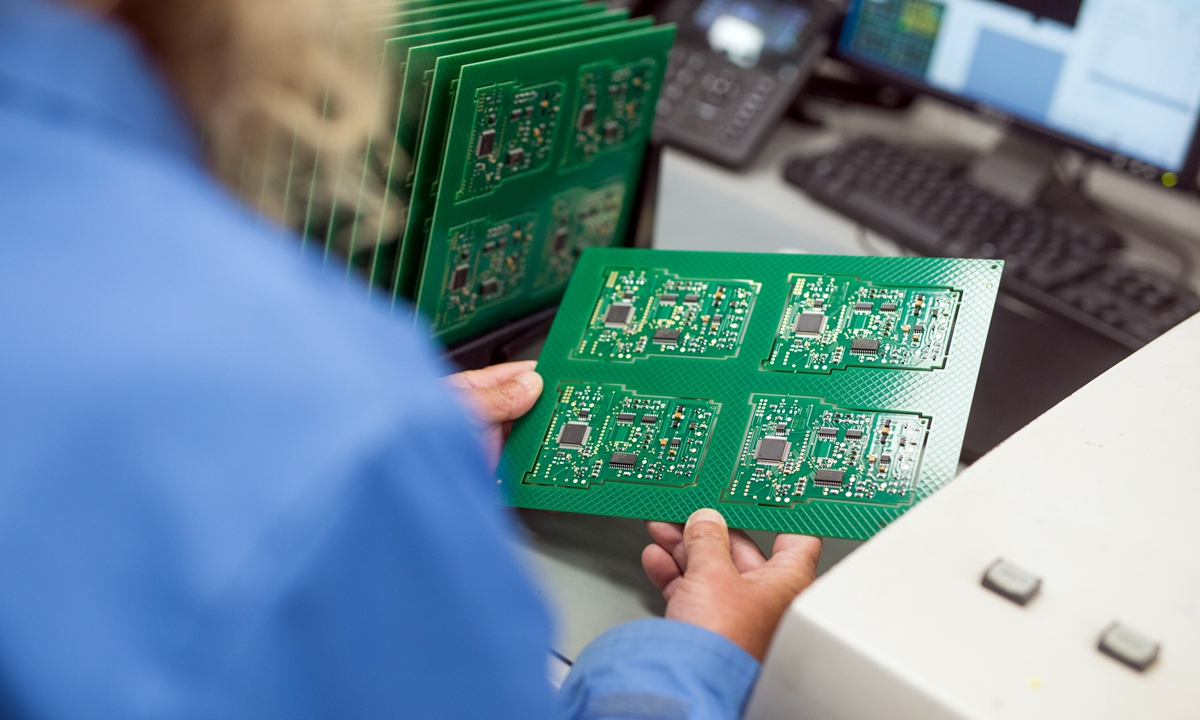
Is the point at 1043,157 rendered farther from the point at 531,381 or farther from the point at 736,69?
the point at 531,381

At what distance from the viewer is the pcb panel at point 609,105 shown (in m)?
1.02

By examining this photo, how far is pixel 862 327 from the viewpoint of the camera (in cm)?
85

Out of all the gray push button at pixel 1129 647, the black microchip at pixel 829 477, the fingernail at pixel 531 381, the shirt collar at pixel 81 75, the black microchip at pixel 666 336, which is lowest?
the fingernail at pixel 531 381

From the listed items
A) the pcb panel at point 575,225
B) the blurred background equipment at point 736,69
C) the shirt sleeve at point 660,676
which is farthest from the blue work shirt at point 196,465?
the blurred background equipment at point 736,69

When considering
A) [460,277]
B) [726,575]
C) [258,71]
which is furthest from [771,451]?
[258,71]

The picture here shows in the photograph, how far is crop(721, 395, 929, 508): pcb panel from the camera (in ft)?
2.50

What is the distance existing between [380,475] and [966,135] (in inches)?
66.1

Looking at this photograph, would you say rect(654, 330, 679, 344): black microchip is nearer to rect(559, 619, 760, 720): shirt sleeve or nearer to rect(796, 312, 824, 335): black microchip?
rect(796, 312, 824, 335): black microchip

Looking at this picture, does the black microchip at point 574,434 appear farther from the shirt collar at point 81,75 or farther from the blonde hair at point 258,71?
the shirt collar at point 81,75

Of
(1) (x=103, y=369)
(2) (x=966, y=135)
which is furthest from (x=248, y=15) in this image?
(2) (x=966, y=135)

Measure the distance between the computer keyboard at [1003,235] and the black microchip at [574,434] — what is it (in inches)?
28.4

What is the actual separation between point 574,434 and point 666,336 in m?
0.13

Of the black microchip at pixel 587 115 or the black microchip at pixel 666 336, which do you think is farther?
the black microchip at pixel 587 115

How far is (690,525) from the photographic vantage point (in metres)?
0.77
